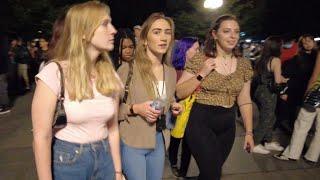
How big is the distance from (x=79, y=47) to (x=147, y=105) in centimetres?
88

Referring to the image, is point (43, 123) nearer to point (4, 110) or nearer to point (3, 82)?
point (3, 82)

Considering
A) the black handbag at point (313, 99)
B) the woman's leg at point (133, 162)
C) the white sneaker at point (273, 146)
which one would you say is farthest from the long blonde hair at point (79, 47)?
the white sneaker at point (273, 146)

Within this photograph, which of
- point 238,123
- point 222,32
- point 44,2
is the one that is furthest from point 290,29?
point 222,32

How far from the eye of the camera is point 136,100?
3.30 metres

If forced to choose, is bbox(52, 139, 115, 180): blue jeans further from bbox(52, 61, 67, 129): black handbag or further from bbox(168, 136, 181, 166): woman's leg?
bbox(168, 136, 181, 166): woman's leg

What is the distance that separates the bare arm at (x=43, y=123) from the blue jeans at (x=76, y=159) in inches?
3.1

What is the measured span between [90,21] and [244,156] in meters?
4.44

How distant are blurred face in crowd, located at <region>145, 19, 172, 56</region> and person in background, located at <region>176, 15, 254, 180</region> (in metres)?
0.52

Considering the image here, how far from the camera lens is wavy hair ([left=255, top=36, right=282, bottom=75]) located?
645cm

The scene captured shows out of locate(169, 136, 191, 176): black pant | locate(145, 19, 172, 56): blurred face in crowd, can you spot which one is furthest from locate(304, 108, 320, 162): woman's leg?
locate(145, 19, 172, 56): blurred face in crowd

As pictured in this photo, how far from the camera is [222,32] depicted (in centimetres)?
390

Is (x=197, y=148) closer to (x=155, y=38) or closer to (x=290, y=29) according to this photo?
(x=155, y=38)

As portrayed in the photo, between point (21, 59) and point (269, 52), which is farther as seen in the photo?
point (21, 59)

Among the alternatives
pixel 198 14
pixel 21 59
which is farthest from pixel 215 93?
pixel 198 14
